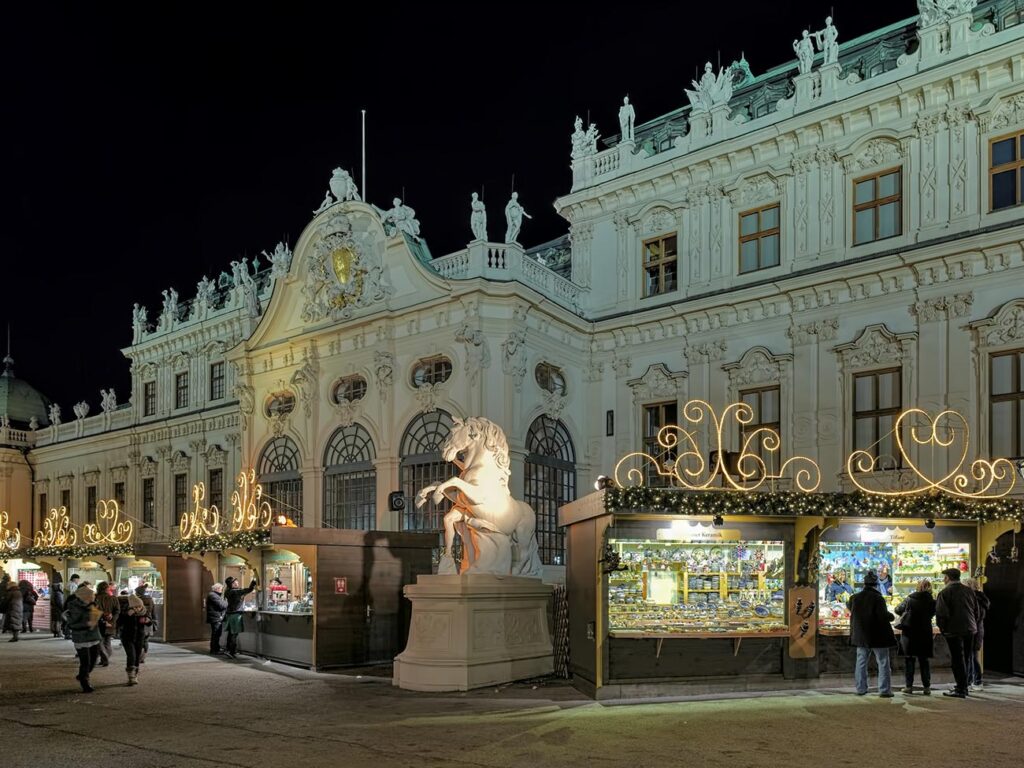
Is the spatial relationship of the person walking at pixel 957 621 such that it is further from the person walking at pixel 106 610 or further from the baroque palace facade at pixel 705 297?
the person walking at pixel 106 610

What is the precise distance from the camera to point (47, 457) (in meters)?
53.4

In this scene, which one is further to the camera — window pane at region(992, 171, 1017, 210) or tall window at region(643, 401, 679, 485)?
tall window at region(643, 401, 679, 485)

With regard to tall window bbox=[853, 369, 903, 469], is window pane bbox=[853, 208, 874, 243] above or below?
above

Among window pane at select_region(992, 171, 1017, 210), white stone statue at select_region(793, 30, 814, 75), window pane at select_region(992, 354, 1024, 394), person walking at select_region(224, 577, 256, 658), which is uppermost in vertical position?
white stone statue at select_region(793, 30, 814, 75)

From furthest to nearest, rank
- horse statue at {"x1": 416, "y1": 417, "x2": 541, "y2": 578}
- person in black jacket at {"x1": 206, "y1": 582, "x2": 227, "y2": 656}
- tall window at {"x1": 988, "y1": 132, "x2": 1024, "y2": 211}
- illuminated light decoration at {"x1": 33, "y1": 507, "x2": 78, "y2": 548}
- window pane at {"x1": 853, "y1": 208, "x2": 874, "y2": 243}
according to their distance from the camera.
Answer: illuminated light decoration at {"x1": 33, "y1": 507, "x2": 78, "y2": 548} → window pane at {"x1": 853, "y1": 208, "x2": 874, "y2": 243} → person in black jacket at {"x1": 206, "y1": 582, "x2": 227, "y2": 656} → tall window at {"x1": 988, "y1": 132, "x2": 1024, "y2": 211} → horse statue at {"x1": 416, "y1": 417, "x2": 541, "y2": 578}

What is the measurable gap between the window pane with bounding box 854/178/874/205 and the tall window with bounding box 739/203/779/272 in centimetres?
215

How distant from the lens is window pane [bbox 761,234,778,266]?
2653cm

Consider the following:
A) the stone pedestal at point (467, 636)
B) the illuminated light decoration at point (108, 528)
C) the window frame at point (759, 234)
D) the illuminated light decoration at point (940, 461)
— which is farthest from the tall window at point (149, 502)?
the illuminated light decoration at point (940, 461)

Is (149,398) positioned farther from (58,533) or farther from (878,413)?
(878,413)

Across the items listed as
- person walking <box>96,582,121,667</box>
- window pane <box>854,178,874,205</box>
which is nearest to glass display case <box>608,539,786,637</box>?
person walking <box>96,582,121,667</box>

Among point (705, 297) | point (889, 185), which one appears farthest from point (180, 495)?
point (889, 185)

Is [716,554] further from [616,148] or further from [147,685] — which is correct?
[616,148]

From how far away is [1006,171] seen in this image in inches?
886

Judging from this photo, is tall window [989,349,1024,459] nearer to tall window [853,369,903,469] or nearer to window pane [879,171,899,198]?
tall window [853,369,903,469]
